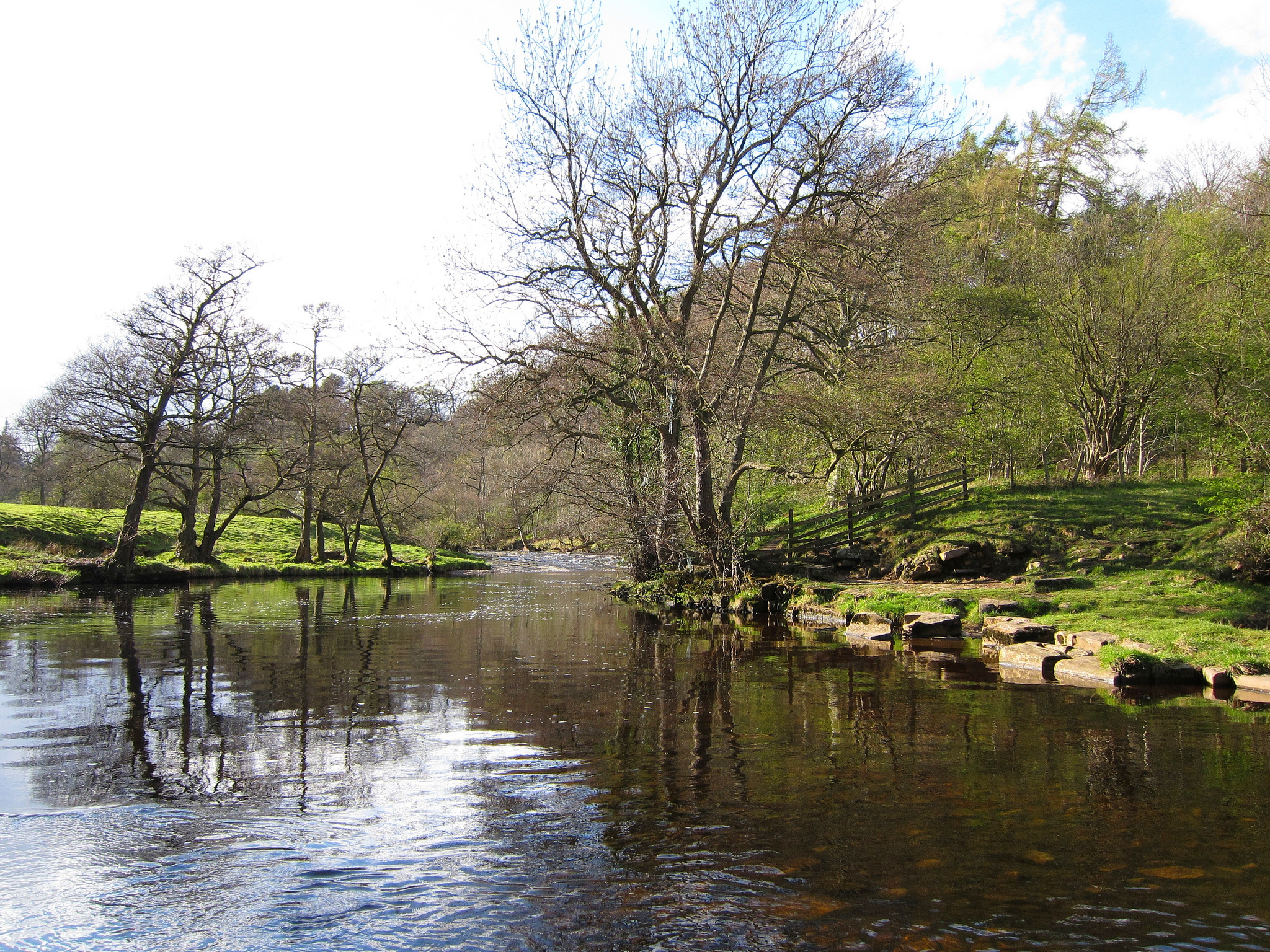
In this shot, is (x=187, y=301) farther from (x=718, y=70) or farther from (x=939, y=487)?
(x=939, y=487)

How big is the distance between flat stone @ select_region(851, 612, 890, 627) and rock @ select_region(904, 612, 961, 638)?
0.65 m

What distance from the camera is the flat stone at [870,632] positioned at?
14984mm

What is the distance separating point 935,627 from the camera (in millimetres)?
14898

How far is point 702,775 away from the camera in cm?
717

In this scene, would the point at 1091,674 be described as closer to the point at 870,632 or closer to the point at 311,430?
the point at 870,632

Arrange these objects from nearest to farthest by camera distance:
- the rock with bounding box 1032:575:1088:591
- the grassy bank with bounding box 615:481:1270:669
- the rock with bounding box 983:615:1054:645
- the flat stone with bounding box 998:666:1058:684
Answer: the flat stone with bounding box 998:666:1058:684 → the grassy bank with bounding box 615:481:1270:669 → the rock with bounding box 983:615:1054:645 → the rock with bounding box 1032:575:1088:591

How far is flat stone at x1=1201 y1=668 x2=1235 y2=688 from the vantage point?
33.5ft

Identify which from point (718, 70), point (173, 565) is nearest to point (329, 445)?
point (173, 565)

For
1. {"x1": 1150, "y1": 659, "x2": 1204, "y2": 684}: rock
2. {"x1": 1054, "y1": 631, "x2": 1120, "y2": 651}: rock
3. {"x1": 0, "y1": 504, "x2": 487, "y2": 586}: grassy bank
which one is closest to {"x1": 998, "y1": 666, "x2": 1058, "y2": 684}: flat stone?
{"x1": 1054, "y1": 631, "x2": 1120, "y2": 651}: rock

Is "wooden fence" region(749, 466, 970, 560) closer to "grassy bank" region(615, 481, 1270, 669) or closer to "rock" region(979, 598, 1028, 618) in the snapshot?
"grassy bank" region(615, 481, 1270, 669)

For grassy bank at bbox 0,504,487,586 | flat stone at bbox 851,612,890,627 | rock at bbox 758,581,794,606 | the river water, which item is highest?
grassy bank at bbox 0,504,487,586

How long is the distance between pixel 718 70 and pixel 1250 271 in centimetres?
1286

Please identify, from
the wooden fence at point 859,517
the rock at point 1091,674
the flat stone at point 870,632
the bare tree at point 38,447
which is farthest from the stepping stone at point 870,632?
the bare tree at point 38,447

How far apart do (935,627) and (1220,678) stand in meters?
5.01
